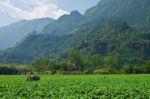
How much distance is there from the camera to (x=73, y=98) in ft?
85.4

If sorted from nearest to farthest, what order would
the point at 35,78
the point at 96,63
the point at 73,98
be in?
the point at 73,98 → the point at 35,78 → the point at 96,63

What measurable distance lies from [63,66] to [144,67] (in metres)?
44.5

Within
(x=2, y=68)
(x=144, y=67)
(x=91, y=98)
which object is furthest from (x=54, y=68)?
(x=91, y=98)

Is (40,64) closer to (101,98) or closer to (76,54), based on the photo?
(76,54)

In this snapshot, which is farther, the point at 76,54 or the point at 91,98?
the point at 76,54

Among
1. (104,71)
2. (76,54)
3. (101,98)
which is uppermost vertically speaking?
(76,54)

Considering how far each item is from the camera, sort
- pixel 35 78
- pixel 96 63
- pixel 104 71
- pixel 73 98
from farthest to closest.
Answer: pixel 96 63 < pixel 104 71 < pixel 35 78 < pixel 73 98

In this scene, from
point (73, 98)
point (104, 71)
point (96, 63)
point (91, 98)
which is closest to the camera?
point (73, 98)

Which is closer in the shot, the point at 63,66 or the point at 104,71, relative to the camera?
the point at 104,71

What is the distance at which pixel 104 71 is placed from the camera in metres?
153

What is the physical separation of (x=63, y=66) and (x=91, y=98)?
15505 centimetres

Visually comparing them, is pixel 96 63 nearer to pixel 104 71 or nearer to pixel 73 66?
pixel 73 66

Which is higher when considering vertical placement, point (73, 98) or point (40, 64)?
point (40, 64)

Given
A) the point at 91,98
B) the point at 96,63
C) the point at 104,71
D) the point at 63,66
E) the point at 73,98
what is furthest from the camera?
the point at 96,63
